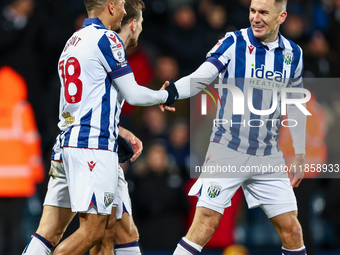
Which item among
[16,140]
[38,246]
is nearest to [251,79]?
[38,246]

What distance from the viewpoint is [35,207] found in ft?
19.4

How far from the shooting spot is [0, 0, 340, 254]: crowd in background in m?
5.69

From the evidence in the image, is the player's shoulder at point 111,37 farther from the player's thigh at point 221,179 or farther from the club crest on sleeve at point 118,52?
the player's thigh at point 221,179

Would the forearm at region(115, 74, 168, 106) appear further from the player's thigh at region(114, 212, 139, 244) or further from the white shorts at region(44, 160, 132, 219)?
the player's thigh at region(114, 212, 139, 244)

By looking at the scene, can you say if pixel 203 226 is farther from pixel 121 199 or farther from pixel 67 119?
pixel 67 119

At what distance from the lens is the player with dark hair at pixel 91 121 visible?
314cm

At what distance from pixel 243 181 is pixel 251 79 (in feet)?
2.53

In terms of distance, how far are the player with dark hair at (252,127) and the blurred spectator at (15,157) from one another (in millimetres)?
2188

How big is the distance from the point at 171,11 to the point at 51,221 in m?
4.18

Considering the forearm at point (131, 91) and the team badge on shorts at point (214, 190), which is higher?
the forearm at point (131, 91)

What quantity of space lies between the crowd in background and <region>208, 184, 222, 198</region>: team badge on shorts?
2031 mm

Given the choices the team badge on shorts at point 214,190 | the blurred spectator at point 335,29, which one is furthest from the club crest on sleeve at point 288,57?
the blurred spectator at point 335,29

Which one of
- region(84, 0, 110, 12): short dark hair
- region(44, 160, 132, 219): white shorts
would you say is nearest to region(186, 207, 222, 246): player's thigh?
region(44, 160, 132, 219): white shorts

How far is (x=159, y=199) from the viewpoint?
5.75m
